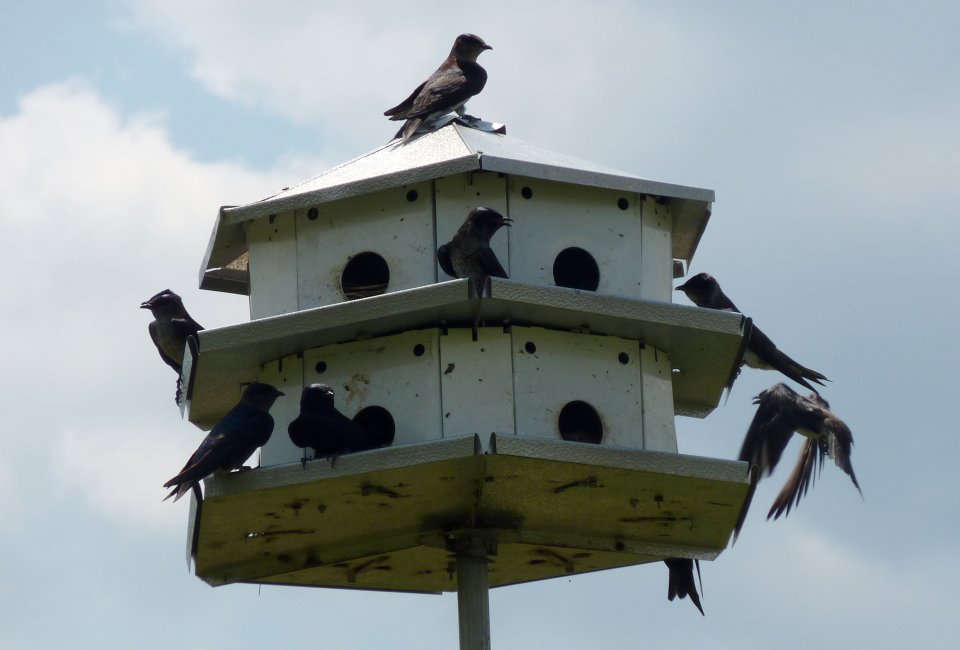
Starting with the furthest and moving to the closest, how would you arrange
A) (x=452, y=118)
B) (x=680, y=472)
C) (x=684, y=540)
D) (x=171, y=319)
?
(x=171, y=319)
(x=452, y=118)
(x=684, y=540)
(x=680, y=472)

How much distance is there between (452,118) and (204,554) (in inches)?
109

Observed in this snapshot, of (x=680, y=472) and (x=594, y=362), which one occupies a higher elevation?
(x=594, y=362)

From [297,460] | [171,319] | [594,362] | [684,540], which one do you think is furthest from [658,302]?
[171,319]

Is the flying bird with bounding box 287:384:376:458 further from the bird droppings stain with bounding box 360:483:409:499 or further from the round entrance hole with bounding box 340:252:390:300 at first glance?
the round entrance hole with bounding box 340:252:390:300

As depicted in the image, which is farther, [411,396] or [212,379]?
[212,379]

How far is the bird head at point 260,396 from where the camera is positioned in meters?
10.3

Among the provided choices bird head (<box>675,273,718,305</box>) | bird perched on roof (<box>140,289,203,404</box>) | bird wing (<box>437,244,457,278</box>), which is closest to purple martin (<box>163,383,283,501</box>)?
bird wing (<box>437,244,457,278</box>)

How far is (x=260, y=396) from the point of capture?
10.4m

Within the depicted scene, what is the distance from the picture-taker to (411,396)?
10.2 metres

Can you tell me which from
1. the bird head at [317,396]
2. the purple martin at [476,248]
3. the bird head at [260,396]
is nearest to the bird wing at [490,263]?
the purple martin at [476,248]

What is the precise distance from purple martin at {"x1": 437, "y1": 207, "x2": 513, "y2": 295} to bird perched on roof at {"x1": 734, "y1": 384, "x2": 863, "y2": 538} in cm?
275

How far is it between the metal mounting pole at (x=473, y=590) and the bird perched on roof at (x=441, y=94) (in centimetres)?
225

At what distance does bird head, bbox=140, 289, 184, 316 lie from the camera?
1246 cm

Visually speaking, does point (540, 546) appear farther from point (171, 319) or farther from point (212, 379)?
point (171, 319)
